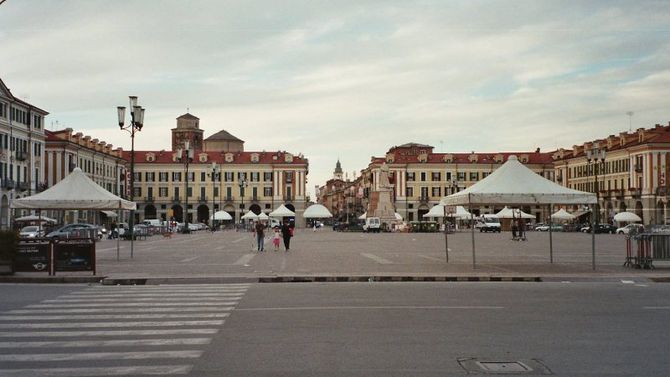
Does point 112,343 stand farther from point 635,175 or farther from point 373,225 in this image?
point 635,175

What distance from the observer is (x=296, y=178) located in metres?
144

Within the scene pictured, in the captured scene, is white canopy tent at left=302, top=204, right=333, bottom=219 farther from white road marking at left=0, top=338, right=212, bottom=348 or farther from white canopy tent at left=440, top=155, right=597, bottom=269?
white road marking at left=0, top=338, right=212, bottom=348

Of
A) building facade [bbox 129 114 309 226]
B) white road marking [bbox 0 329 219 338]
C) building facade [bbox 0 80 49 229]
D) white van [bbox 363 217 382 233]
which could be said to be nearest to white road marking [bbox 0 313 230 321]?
white road marking [bbox 0 329 219 338]

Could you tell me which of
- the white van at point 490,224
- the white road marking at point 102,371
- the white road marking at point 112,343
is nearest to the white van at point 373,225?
the white van at point 490,224

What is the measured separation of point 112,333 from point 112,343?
3.03 feet

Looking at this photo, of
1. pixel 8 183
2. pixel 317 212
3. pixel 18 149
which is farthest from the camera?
pixel 18 149

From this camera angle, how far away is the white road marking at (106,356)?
30.9 ft

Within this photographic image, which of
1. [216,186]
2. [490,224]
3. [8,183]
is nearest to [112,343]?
[8,183]

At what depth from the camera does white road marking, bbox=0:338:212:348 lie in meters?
10.3

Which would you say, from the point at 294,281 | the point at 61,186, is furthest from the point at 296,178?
the point at 294,281

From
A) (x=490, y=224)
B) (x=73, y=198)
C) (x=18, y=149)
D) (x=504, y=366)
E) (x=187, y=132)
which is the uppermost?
(x=187, y=132)

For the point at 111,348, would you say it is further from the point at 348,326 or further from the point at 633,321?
the point at 633,321

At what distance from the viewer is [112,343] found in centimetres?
1048

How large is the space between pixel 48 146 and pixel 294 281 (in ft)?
292
